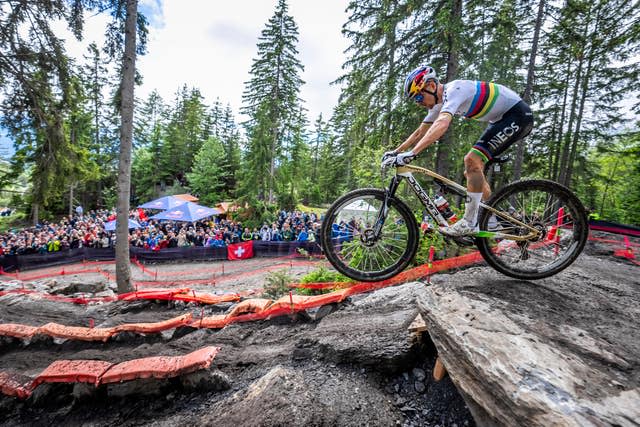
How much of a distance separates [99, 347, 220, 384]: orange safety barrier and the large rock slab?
281 centimetres

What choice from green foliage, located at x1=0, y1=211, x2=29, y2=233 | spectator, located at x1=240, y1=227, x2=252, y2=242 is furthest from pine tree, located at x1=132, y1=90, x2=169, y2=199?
spectator, located at x1=240, y1=227, x2=252, y2=242

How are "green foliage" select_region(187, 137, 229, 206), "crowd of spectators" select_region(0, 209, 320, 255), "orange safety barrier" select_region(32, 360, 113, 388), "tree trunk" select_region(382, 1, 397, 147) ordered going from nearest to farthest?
"orange safety barrier" select_region(32, 360, 113, 388), "tree trunk" select_region(382, 1, 397, 147), "crowd of spectators" select_region(0, 209, 320, 255), "green foliage" select_region(187, 137, 229, 206)

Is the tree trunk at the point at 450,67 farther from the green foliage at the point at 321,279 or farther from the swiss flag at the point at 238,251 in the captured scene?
the swiss flag at the point at 238,251

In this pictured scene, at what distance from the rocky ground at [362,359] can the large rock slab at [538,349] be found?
0.02m

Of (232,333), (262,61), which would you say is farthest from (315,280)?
(262,61)

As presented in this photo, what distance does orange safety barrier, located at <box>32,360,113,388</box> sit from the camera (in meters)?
3.69

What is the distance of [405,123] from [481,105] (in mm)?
7405

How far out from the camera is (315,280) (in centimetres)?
770

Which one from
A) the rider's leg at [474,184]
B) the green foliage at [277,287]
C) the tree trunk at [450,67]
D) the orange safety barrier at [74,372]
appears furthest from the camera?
the tree trunk at [450,67]

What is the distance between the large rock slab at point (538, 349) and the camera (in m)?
1.64

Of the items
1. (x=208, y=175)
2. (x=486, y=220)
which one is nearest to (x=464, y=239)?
(x=486, y=220)

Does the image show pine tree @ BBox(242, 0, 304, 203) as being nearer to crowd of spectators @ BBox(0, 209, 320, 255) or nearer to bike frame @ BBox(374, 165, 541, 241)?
crowd of spectators @ BBox(0, 209, 320, 255)

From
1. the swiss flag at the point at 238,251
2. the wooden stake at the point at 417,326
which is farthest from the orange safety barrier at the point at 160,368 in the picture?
the swiss flag at the point at 238,251

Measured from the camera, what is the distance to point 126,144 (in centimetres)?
984
